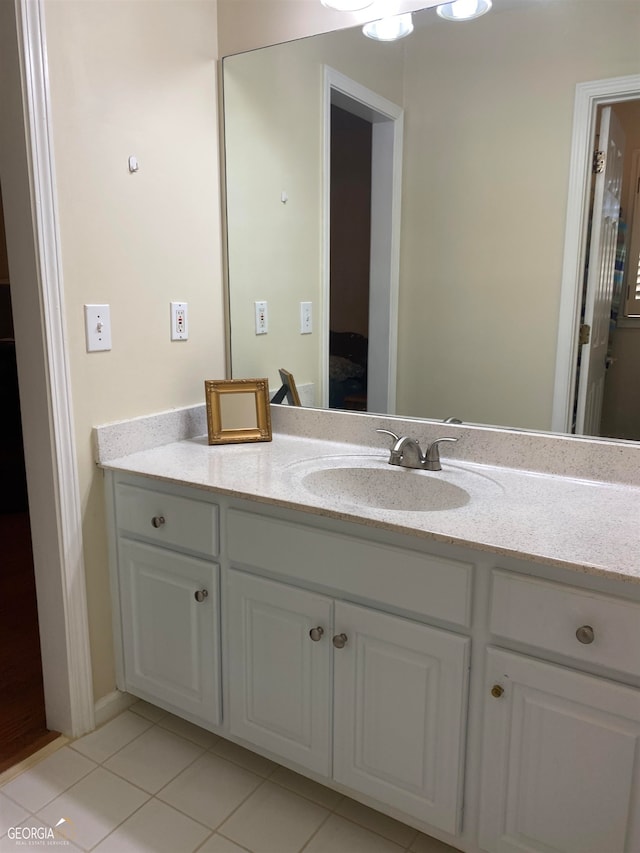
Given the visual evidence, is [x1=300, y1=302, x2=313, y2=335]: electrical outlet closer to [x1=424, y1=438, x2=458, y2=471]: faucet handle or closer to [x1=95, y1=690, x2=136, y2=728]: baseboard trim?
[x1=424, y1=438, x2=458, y2=471]: faucet handle

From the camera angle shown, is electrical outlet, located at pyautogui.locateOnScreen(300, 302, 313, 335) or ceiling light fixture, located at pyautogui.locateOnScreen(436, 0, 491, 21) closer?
ceiling light fixture, located at pyautogui.locateOnScreen(436, 0, 491, 21)

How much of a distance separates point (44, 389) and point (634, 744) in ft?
4.78

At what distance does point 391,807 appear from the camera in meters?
1.39

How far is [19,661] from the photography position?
85.4 inches

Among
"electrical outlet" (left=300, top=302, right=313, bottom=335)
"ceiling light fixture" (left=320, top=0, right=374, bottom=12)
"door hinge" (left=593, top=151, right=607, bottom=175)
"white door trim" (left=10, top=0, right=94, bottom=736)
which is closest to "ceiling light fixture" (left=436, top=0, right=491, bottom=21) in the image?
"ceiling light fixture" (left=320, top=0, right=374, bottom=12)

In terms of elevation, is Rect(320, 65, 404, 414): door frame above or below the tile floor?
above

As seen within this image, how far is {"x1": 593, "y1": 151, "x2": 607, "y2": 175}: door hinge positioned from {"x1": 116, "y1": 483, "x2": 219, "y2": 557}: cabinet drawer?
3.92 ft

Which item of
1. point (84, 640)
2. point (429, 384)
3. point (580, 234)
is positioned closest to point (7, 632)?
point (84, 640)

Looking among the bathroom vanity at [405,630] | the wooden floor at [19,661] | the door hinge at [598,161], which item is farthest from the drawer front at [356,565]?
the door hinge at [598,161]

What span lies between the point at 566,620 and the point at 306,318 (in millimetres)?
1213

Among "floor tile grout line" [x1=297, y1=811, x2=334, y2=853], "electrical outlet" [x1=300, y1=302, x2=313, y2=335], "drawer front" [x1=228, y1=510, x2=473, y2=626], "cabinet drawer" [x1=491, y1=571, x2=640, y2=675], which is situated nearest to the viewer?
"cabinet drawer" [x1=491, y1=571, x2=640, y2=675]

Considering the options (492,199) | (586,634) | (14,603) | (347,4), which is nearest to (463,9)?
(347,4)

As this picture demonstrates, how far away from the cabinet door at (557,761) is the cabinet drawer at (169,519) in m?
0.73

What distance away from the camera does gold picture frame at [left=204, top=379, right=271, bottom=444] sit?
191cm
